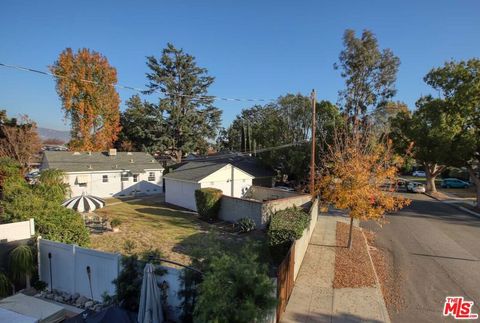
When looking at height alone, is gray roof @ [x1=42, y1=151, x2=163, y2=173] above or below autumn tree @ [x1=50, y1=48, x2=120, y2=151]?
below

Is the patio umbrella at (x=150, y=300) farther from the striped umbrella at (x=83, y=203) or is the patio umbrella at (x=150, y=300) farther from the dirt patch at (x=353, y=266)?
the striped umbrella at (x=83, y=203)

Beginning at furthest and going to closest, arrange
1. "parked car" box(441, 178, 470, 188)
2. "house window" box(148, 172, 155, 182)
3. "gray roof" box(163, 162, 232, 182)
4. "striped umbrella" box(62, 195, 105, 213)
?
"parked car" box(441, 178, 470, 188) < "house window" box(148, 172, 155, 182) < "gray roof" box(163, 162, 232, 182) < "striped umbrella" box(62, 195, 105, 213)

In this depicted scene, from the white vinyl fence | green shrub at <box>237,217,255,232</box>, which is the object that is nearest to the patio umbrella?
the white vinyl fence

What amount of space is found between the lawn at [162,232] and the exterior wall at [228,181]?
293 cm

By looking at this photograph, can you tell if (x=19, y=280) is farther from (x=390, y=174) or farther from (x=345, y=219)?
(x=345, y=219)

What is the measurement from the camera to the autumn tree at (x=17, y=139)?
97.4ft

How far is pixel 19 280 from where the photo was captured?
369 inches

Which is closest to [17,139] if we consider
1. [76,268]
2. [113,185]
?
[113,185]

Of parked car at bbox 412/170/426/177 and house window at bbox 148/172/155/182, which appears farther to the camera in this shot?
parked car at bbox 412/170/426/177

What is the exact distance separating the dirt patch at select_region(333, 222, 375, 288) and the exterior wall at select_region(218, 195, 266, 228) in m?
4.75

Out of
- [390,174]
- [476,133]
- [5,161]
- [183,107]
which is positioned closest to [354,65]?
→ [476,133]

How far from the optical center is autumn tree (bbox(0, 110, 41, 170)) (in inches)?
1168

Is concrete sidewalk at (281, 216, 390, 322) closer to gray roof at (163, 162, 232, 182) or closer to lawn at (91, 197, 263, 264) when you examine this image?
lawn at (91, 197, 263, 264)

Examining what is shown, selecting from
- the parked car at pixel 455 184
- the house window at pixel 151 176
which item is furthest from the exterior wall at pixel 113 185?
the parked car at pixel 455 184
